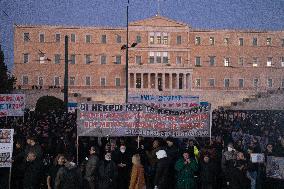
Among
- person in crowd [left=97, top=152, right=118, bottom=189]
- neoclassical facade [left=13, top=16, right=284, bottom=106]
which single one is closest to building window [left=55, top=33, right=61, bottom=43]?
neoclassical facade [left=13, top=16, right=284, bottom=106]

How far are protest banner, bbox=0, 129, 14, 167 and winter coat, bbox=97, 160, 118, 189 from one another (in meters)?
1.75

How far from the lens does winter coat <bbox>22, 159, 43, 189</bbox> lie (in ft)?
33.3

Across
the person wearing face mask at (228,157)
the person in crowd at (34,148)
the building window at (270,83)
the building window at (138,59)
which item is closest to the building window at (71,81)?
the building window at (138,59)

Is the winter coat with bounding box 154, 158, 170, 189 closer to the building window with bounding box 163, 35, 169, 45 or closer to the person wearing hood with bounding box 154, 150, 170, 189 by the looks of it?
the person wearing hood with bounding box 154, 150, 170, 189

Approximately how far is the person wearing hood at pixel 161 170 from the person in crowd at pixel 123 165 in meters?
0.86

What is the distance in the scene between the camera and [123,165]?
475 inches

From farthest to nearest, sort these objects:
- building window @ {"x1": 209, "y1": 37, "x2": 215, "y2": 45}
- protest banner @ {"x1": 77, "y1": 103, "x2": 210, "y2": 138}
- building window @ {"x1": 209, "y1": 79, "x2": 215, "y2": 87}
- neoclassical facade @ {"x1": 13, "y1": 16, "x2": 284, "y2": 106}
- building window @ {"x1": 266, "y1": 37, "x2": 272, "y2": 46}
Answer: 1. building window @ {"x1": 266, "y1": 37, "x2": 272, "y2": 46}
2. building window @ {"x1": 209, "y1": 37, "x2": 215, "y2": 45}
3. building window @ {"x1": 209, "y1": 79, "x2": 215, "y2": 87}
4. neoclassical facade @ {"x1": 13, "y1": 16, "x2": 284, "y2": 106}
5. protest banner @ {"x1": 77, "y1": 103, "x2": 210, "y2": 138}

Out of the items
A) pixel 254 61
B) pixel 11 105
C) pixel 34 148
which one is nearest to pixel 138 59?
pixel 254 61

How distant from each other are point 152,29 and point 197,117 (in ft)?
189

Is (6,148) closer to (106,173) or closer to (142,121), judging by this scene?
(106,173)

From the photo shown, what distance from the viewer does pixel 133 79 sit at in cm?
6881

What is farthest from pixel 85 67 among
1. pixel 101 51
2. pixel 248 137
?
pixel 248 137

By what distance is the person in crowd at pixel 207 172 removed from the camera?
11.3 meters

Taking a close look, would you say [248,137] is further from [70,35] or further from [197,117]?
[70,35]
